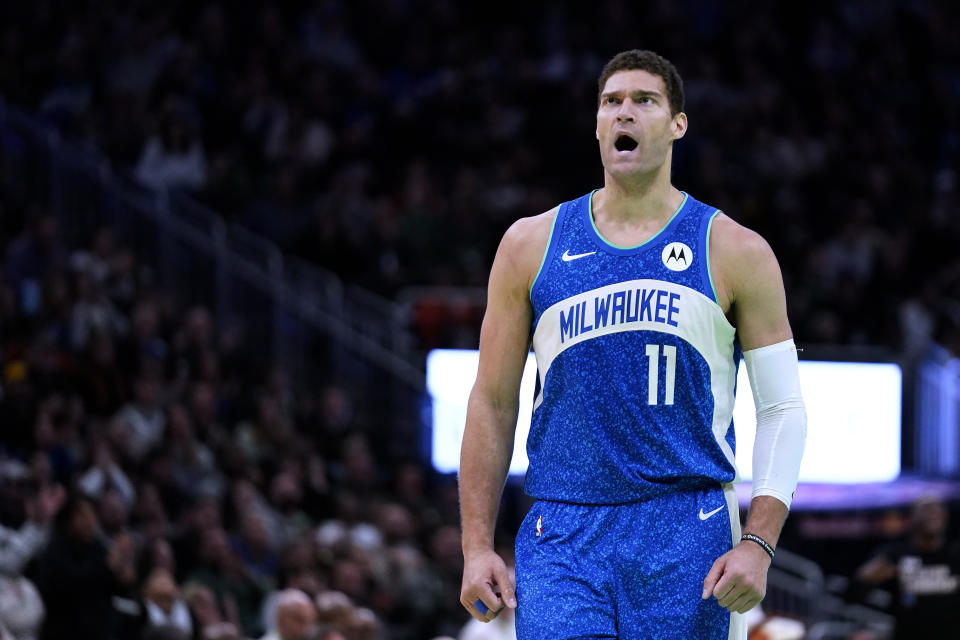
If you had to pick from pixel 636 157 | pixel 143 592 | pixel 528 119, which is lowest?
pixel 143 592

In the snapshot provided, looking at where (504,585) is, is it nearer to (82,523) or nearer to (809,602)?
(82,523)

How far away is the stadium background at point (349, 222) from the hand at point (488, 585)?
18.3 ft

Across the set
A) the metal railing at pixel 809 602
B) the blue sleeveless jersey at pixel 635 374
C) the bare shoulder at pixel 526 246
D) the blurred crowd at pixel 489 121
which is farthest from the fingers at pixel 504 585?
the blurred crowd at pixel 489 121

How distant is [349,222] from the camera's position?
50.7 feet

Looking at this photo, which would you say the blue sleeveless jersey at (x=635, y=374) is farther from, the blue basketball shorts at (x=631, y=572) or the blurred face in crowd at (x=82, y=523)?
the blurred face in crowd at (x=82, y=523)

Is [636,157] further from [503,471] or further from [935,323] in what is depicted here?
[935,323]

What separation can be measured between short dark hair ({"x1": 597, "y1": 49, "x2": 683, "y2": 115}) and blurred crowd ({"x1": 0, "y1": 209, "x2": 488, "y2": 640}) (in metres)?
5.42

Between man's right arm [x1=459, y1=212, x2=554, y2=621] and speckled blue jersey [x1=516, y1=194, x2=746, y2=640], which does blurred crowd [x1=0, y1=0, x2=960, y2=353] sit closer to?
Result: man's right arm [x1=459, y1=212, x2=554, y2=621]

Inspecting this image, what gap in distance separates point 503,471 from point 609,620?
514mm

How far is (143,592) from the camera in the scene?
30.7 ft

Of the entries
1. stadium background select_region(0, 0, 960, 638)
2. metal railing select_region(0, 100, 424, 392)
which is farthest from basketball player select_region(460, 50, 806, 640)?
metal railing select_region(0, 100, 424, 392)

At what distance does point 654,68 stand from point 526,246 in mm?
588

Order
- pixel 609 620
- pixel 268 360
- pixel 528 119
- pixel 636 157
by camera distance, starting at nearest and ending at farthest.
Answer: pixel 609 620, pixel 636 157, pixel 268 360, pixel 528 119

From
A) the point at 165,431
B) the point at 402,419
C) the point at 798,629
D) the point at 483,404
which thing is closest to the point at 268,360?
the point at 402,419
